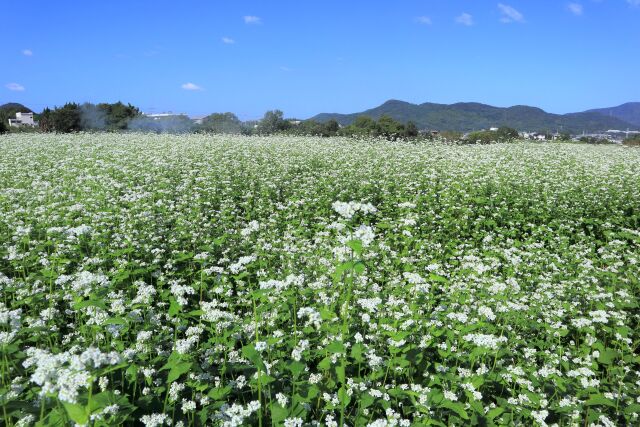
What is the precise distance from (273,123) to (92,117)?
1961 centimetres

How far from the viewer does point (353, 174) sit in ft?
41.6

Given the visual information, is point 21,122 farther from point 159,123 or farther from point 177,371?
point 177,371

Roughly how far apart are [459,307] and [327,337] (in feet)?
6.18

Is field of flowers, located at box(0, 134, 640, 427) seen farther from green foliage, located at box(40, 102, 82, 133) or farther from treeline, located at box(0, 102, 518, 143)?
green foliage, located at box(40, 102, 82, 133)

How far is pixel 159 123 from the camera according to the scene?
147ft

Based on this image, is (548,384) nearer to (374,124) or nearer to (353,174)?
(353,174)

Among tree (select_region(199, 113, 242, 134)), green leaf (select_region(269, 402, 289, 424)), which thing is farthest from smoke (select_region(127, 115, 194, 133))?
green leaf (select_region(269, 402, 289, 424))

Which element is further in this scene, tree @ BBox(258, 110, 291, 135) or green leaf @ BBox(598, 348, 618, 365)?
tree @ BBox(258, 110, 291, 135)

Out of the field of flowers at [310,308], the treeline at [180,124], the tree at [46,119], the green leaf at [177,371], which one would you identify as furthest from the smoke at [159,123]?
the green leaf at [177,371]

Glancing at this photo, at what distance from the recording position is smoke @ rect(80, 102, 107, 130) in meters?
41.5

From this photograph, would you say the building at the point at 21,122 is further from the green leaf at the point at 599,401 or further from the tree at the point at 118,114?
the green leaf at the point at 599,401

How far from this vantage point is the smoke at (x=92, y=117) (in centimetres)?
4153

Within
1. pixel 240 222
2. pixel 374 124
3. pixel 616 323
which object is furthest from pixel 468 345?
pixel 374 124

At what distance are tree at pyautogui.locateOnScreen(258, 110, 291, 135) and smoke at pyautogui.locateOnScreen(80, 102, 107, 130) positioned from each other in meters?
16.4
